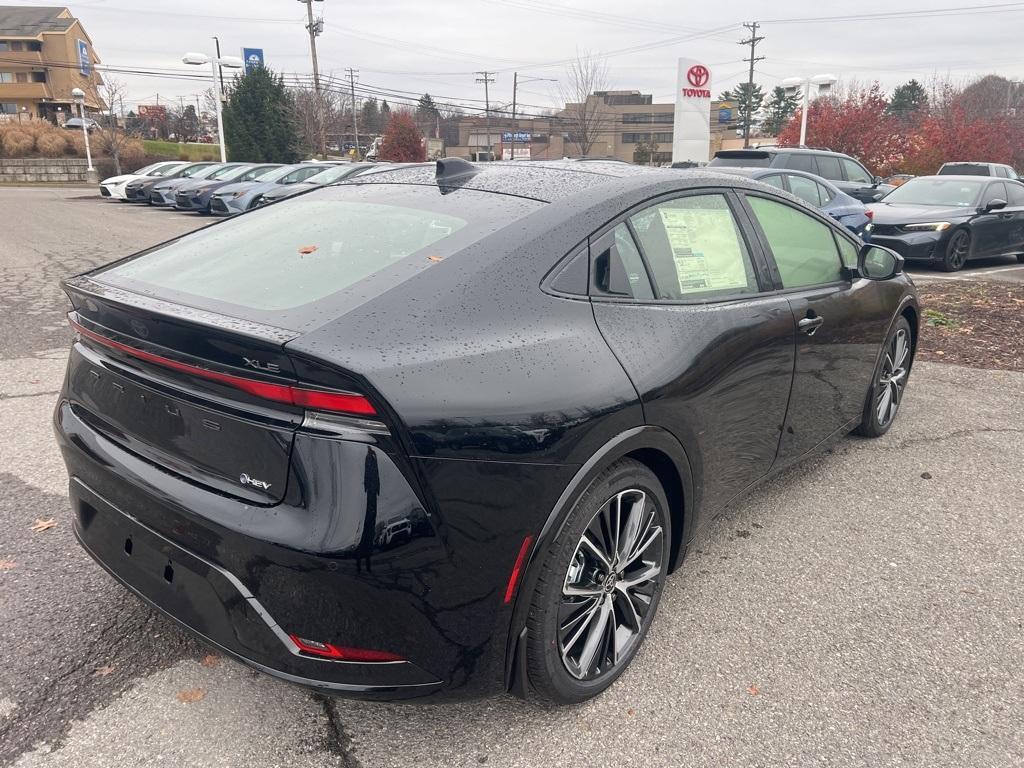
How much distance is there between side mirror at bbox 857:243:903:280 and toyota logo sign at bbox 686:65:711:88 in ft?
62.8

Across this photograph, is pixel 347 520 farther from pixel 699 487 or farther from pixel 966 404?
pixel 966 404

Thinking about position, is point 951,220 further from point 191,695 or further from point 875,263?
point 191,695

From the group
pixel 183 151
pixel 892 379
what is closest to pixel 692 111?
pixel 892 379

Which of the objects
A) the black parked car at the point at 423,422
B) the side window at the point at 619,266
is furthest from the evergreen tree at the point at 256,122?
the side window at the point at 619,266

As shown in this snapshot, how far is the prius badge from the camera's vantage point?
6.32 ft

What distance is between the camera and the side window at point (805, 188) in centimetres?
1118

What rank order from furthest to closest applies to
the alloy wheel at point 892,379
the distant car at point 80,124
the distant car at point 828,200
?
the distant car at point 80,124, the distant car at point 828,200, the alloy wheel at point 892,379

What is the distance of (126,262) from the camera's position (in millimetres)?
2725

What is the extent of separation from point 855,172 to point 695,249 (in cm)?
1447

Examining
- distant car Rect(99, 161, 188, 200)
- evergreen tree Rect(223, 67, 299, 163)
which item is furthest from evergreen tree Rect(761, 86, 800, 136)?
distant car Rect(99, 161, 188, 200)

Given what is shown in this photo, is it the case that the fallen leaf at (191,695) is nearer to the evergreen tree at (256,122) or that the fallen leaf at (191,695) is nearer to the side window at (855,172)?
the side window at (855,172)

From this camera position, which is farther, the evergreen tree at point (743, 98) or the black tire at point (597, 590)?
the evergreen tree at point (743, 98)

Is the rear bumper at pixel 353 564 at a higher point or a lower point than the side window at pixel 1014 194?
lower

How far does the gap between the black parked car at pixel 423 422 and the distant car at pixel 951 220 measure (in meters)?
10.0
